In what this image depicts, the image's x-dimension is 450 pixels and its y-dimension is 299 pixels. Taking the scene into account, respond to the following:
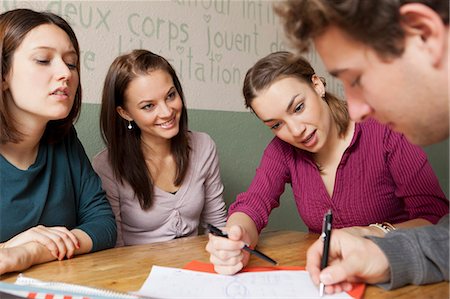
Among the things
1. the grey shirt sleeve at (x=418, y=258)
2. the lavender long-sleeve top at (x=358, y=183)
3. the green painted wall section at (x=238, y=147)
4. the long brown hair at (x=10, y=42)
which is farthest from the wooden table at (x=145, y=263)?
the green painted wall section at (x=238, y=147)

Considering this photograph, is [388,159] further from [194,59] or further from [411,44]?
[194,59]

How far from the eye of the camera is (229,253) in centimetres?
81

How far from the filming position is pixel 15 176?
1093mm

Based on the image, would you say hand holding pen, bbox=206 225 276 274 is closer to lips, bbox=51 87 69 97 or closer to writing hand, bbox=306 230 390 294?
writing hand, bbox=306 230 390 294

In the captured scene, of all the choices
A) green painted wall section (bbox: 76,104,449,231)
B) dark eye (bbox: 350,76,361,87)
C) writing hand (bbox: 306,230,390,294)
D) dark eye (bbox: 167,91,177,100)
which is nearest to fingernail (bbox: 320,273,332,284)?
writing hand (bbox: 306,230,390,294)

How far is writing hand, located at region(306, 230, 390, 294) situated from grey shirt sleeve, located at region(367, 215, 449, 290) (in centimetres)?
1

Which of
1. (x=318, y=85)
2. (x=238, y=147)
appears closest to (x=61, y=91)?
(x=318, y=85)

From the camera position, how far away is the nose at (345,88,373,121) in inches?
27.7

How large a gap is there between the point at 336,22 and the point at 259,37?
1571mm

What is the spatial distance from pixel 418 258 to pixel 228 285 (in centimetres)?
30

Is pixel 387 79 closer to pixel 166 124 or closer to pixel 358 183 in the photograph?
pixel 358 183

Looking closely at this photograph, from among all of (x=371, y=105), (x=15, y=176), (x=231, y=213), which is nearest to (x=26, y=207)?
(x=15, y=176)

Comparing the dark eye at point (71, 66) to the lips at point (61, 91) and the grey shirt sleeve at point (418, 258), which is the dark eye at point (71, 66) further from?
the grey shirt sleeve at point (418, 258)

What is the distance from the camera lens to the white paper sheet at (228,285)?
688 millimetres
